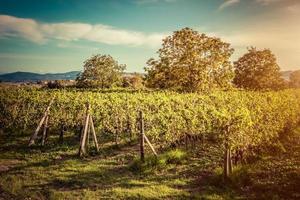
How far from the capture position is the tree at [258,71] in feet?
185

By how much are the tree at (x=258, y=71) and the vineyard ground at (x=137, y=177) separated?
42392mm

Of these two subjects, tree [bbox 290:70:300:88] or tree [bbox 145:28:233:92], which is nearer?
tree [bbox 145:28:233:92]

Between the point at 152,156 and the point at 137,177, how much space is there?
1953 millimetres

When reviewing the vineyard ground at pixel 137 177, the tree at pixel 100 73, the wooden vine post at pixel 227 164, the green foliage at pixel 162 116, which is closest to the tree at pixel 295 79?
the tree at pixel 100 73

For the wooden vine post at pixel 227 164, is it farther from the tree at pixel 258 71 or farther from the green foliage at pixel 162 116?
the tree at pixel 258 71

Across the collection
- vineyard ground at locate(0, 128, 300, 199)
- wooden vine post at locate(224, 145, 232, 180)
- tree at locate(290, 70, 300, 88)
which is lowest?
vineyard ground at locate(0, 128, 300, 199)

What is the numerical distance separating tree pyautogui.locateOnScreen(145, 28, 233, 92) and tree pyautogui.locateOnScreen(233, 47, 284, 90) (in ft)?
61.1

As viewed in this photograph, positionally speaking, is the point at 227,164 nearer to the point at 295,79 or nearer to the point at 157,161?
the point at 157,161

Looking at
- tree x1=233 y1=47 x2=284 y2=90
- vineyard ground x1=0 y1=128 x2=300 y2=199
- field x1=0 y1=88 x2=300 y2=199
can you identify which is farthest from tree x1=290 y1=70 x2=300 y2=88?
vineyard ground x1=0 y1=128 x2=300 y2=199

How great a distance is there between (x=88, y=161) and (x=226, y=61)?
3028 centimetres

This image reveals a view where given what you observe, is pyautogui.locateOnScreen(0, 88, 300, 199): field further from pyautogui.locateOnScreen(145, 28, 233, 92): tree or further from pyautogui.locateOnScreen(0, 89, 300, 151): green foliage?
pyautogui.locateOnScreen(145, 28, 233, 92): tree

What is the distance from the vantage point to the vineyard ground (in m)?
10.6

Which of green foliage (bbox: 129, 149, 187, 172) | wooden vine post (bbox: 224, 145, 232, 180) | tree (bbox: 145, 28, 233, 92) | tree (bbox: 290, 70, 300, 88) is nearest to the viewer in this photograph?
wooden vine post (bbox: 224, 145, 232, 180)

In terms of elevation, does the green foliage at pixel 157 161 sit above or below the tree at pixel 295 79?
below
